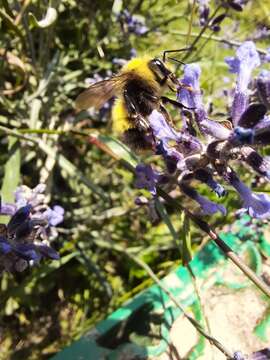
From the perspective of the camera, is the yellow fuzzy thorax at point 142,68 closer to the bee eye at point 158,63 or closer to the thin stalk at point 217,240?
the bee eye at point 158,63

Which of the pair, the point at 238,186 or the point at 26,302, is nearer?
the point at 238,186

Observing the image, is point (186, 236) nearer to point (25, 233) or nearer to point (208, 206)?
point (208, 206)

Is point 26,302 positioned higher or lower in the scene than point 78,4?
lower

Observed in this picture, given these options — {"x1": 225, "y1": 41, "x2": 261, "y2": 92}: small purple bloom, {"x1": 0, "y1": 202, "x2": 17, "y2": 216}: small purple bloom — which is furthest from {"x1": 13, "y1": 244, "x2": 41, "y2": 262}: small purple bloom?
{"x1": 225, "y1": 41, "x2": 261, "y2": 92}: small purple bloom

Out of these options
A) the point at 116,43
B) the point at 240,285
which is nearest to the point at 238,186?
the point at 240,285

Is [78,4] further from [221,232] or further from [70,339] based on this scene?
[70,339]

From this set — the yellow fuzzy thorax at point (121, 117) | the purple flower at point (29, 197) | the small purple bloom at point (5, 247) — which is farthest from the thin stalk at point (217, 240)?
the small purple bloom at point (5, 247)
